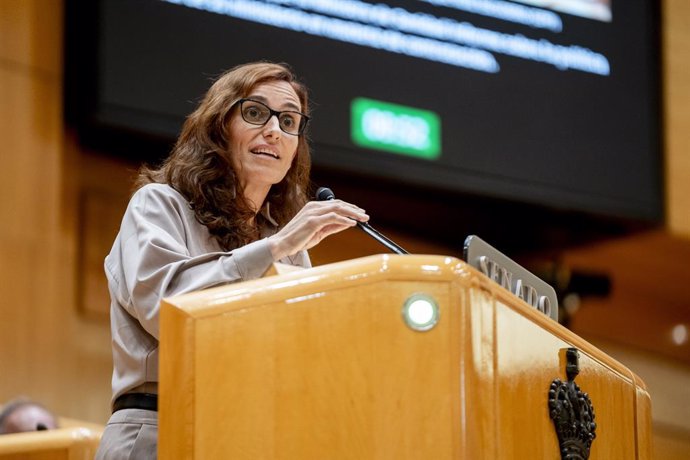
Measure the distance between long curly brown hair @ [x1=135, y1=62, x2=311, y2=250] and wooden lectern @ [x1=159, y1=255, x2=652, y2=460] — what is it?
48 cm

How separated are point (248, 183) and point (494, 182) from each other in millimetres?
2671

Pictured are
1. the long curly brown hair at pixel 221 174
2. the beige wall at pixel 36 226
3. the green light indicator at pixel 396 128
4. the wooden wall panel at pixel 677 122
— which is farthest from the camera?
the wooden wall panel at pixel 677 122

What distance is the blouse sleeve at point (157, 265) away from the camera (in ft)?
6.16

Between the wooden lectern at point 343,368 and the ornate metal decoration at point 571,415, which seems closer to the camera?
the wooden lectern at point 343,368

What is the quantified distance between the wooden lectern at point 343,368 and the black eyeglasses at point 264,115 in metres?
0.66

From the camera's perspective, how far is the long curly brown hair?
2188mm

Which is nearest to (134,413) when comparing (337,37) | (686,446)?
(337,37)

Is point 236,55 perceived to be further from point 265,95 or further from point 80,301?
point 265,95

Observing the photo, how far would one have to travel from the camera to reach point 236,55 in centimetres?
437

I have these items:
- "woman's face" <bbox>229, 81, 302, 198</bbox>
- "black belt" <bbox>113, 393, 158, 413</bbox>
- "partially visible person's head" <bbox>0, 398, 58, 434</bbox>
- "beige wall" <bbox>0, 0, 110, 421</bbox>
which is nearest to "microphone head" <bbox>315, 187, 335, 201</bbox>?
"woman's face" <bbox>229, 81, 302, 198</bbox>

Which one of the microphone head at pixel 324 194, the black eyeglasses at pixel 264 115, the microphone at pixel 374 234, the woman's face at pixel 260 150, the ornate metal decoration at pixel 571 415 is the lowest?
the ornate metal decoration at pixel 571 415

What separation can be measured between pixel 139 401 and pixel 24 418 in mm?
1774

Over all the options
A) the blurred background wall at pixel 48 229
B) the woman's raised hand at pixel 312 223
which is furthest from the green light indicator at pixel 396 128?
the woman's raised hand at pixel 312 223

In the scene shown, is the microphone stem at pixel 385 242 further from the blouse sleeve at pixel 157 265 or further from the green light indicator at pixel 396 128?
the green light indicator at pixel 396 128
